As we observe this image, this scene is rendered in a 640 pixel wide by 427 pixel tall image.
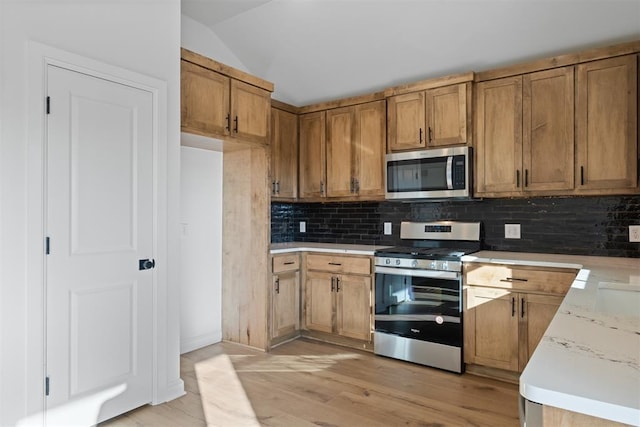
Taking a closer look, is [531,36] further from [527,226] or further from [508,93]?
[527,226]

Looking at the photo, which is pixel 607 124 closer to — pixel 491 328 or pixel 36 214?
pixel 491 328

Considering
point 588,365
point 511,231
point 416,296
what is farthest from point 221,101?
point 588,365

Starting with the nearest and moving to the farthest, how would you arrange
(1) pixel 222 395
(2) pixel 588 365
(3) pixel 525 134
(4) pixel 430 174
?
(2) pixel 588 365 → (1) pixel 222 395 → (3) pixel 525 134 → (4) pixel 430 174

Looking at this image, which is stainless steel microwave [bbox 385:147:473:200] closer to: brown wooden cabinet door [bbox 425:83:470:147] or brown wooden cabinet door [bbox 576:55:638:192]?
brown wooden cabinet door [bbox 425:83:470:147]

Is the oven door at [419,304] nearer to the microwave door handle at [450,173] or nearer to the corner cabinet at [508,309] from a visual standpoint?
the corner cabinet at [508,309]

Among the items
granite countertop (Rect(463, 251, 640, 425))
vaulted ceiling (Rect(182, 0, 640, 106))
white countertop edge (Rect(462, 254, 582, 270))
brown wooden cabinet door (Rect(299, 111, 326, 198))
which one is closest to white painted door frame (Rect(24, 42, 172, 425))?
vaulted ceiling (Rect(182, 0, 640, 106))

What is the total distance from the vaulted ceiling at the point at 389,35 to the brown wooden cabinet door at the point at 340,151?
0.30m

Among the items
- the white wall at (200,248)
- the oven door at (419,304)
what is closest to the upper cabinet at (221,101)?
the white wall at (200,248)

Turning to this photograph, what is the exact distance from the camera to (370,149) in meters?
4.05

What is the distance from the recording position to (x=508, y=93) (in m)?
3.31

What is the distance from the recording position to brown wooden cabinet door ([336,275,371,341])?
372 cm

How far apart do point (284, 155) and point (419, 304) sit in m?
2.00

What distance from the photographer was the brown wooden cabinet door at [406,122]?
365cm

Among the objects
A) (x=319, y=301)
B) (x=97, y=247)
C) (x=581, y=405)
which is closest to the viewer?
(x=581, y=405)
